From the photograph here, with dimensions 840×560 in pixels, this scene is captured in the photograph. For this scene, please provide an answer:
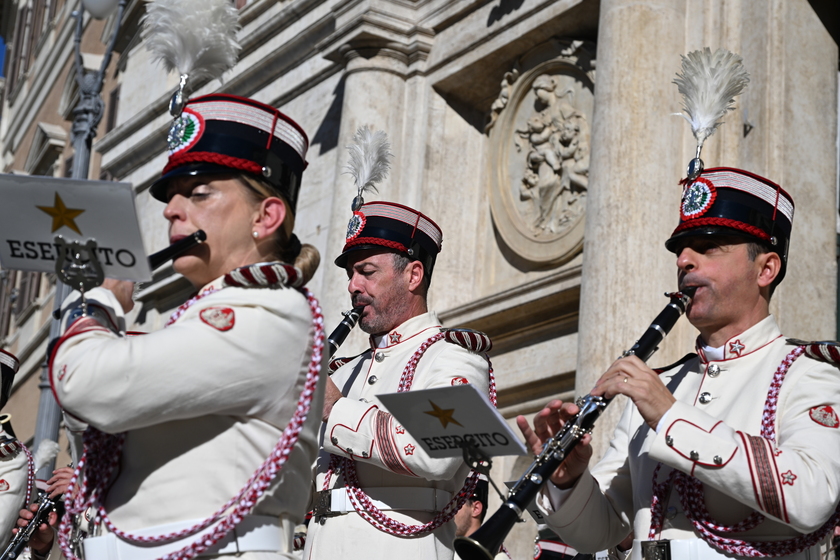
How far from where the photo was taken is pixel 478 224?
984 centimetres

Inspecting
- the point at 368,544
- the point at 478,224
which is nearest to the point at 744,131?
the point at 478,224

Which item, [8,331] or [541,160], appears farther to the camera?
[8,331]

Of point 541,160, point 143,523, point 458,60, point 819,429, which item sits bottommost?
point 143,523

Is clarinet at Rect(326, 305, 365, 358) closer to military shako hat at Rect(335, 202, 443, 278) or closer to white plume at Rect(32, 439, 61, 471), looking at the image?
military shako hat at Rect(335, 202, 443, 278)

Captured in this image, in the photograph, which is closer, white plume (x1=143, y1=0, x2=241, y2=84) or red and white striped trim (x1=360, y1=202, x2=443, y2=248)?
white plume (x1=143, y1=0, x2=241, y2=84)

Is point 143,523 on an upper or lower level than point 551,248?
lower

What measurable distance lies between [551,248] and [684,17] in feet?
6.59

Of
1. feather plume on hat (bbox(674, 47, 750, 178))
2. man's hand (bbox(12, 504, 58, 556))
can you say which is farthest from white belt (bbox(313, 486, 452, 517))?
man's hand (bbox(12, 504, 58, 556))

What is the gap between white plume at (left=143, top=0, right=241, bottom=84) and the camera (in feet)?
11.8

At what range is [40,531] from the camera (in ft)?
21.1

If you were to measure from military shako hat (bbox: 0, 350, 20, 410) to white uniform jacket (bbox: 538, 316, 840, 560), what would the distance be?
11.0 feet

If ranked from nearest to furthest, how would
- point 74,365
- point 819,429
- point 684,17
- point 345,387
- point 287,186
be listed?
point 74,365
point 287,186
point 819,429
point 345,387
point 684,17

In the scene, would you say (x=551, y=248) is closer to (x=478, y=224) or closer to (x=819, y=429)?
(x=478, y=224)

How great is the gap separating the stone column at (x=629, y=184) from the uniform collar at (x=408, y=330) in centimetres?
183
